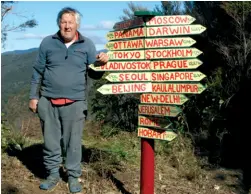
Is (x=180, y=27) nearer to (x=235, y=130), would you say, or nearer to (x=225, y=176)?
(x=225, y=176)

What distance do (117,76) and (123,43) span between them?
0.33 metres

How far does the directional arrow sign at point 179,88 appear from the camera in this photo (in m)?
4.12

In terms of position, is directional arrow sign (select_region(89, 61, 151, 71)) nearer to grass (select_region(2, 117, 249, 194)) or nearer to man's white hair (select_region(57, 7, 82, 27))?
man's white hair (select_region(57, 7, 82, 27))

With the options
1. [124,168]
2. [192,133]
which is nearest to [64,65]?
[124,168]

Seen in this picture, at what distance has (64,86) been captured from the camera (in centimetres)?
467

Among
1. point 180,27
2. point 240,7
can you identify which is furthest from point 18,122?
point 240,7

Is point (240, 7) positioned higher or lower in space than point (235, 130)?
higher

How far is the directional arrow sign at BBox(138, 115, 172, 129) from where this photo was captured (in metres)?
4.34

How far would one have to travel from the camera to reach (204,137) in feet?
27.5

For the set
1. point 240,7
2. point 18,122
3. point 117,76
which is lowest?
point 18,122

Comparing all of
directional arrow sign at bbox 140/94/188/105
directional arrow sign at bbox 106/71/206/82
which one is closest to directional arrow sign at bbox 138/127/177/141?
directional arrow sign at bbox 140/94/188/105

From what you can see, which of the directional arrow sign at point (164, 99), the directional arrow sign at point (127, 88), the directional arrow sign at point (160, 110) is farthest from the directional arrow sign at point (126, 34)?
the directional arrow sign at point (160, 110)

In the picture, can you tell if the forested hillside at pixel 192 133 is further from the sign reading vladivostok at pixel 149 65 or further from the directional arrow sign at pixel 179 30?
the directional arrow sign at pixel 179 30

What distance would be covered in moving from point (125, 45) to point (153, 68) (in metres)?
0.36
